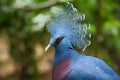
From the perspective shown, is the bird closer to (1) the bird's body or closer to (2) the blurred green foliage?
(1) the bird's body

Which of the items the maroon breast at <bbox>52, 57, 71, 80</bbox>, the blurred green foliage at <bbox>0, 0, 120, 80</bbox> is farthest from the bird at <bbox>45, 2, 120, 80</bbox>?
the blurred green foliage at <bbox>0, 0, 120, 80</bbox>

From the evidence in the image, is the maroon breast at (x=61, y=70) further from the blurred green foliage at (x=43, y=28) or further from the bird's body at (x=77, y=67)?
the blurred green foliage at (x=43, y=28)

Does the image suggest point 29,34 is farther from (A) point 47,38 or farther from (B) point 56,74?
(B) point 56,74

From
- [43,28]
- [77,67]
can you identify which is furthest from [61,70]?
[43,28]

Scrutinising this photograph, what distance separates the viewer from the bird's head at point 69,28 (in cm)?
222

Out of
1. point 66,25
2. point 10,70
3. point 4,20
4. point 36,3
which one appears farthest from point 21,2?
point 10,70

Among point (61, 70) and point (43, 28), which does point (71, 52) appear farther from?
point (43, 28)

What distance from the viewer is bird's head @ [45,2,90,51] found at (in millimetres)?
2221

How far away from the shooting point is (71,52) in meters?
2.24

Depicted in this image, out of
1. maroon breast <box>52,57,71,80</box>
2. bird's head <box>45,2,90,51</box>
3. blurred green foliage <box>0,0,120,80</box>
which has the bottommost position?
blurred green foliage <box>0,0,120,80</box>

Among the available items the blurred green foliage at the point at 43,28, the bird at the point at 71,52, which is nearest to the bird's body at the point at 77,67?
the bird at the point at 71,52

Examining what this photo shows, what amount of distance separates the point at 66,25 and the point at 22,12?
164 centimetres

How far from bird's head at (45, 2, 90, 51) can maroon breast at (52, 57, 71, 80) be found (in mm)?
94

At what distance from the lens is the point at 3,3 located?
3852 millimetres
